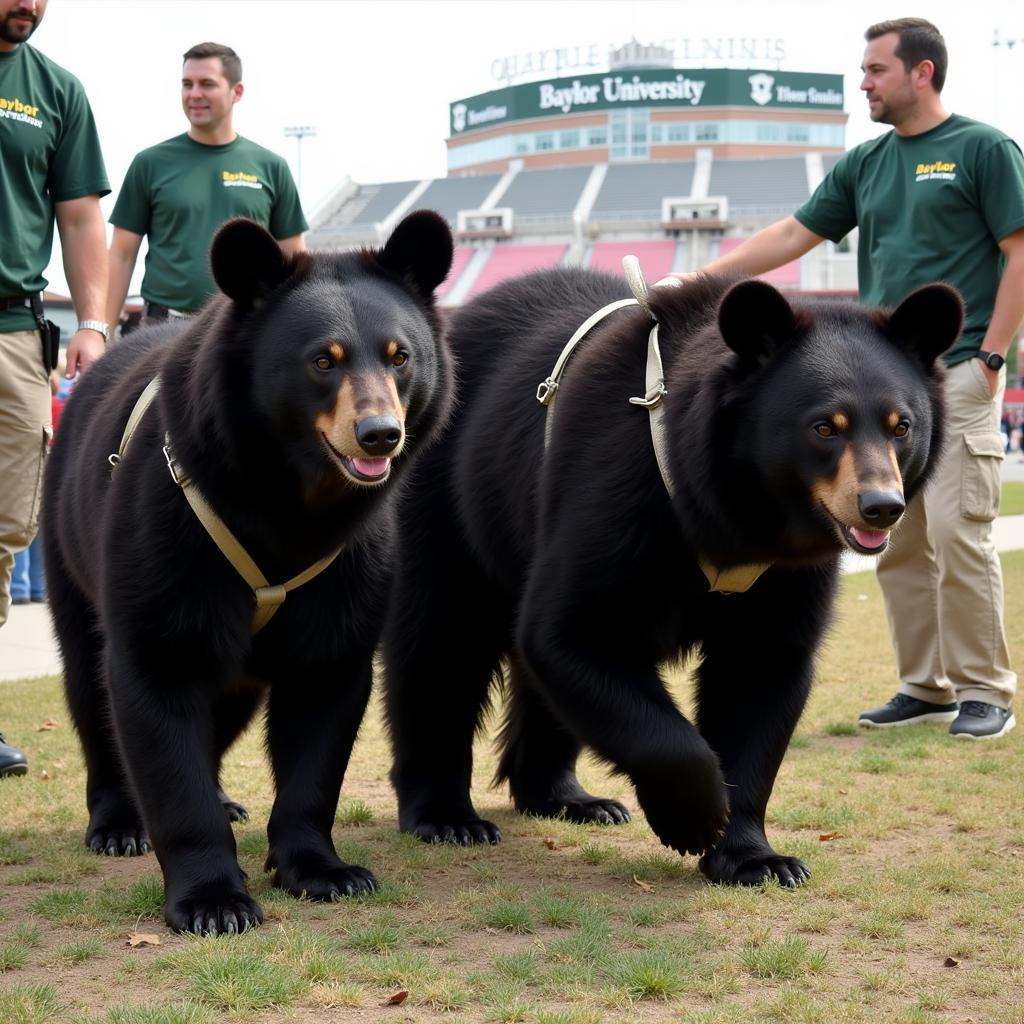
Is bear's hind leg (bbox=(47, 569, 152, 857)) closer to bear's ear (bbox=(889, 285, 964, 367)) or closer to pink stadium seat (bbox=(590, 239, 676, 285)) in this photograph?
bear's ear (bbox=(889, 285, 964, 367))

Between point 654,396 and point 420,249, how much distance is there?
32.9 inches

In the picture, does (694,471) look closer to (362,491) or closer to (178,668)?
(362,491)

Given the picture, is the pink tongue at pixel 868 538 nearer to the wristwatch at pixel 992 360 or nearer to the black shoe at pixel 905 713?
the wristwatch at pixel 992 360

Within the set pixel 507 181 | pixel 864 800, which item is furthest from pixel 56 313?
pixel 507 181

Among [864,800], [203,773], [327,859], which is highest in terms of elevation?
[203,773]

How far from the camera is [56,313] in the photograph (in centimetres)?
4750

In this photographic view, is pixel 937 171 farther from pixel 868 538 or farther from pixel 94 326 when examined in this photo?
pixel 94 326

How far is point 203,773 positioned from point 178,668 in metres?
0.30

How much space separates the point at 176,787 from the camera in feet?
12.8

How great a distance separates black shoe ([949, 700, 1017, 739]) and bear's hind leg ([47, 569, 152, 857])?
395 cm

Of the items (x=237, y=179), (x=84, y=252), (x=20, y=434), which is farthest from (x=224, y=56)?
(x=20, y=434)

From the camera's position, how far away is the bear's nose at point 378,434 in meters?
3.71

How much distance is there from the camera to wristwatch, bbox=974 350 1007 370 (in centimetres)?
657

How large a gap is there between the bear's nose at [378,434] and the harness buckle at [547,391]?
1.12 m
